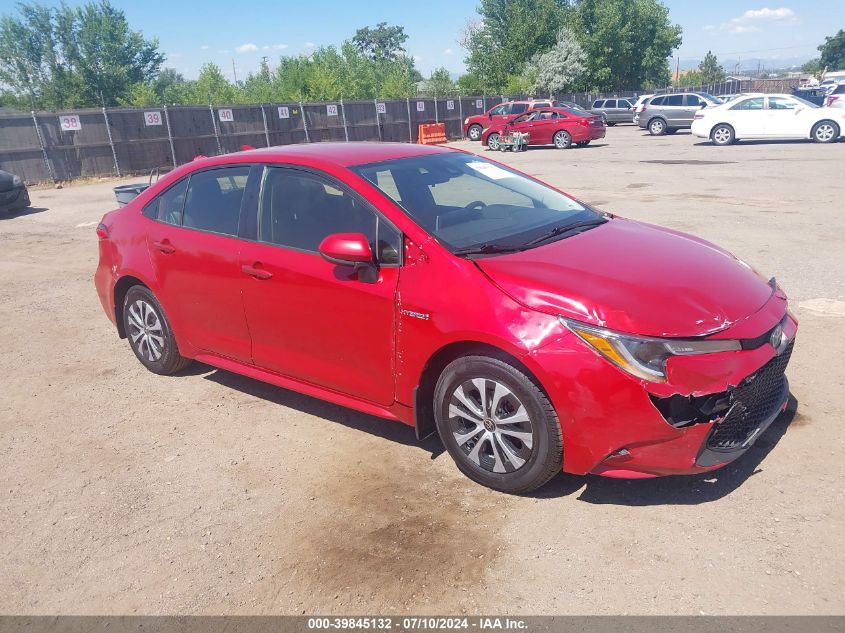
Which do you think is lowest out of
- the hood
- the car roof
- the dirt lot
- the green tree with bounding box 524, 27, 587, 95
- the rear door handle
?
A: the dirt lot

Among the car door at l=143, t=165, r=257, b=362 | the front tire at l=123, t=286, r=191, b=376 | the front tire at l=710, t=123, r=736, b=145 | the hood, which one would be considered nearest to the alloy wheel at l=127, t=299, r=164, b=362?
the front tire at l=123, t=286, r=191, b=376

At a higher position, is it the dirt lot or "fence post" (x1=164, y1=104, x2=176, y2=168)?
"fence post" (x1=164, y1=104, x2=176, y2=168)

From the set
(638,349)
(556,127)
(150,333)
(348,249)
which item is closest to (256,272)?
(348,249)

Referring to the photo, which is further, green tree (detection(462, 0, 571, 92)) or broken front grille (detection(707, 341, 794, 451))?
green tree (detection(462, 0, 571, 92))

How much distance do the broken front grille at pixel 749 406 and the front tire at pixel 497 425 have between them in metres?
0.75

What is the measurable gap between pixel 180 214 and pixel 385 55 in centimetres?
12698

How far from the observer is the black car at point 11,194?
1477cm

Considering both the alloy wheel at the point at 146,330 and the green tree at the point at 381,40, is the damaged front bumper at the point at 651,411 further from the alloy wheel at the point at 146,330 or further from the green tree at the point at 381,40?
the green tree at the point at 381,40

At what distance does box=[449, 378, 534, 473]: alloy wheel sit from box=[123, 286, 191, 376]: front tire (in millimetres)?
2596

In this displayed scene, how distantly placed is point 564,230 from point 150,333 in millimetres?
3233

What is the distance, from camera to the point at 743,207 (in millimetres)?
10883

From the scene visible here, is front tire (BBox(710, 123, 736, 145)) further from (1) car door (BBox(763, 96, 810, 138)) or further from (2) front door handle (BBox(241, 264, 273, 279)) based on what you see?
(2) front door handle (BBox(241, 264, 273, 279))

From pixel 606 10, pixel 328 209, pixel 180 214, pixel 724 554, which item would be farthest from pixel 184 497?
pixel 606 10

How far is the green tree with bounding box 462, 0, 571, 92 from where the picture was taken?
56156 millimetres
